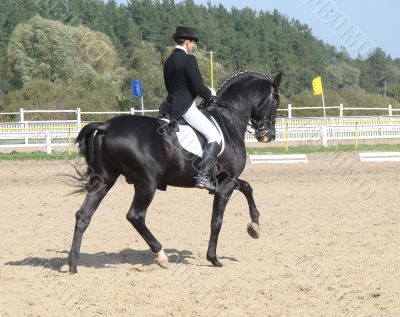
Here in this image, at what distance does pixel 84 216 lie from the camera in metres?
7.57

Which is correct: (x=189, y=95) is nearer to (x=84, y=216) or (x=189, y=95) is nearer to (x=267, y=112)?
(x=267, y=112)

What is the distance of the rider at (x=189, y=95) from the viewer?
306 inches

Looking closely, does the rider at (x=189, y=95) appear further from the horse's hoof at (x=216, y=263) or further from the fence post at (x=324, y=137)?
the fence post at (x=324, y=137)

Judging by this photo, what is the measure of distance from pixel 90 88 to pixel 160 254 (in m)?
44.3

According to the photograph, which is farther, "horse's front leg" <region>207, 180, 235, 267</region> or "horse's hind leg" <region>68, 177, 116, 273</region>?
"horse's front leg" <region>207, 180, 235, 267</region>

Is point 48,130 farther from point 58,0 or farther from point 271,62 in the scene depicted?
point 271,62

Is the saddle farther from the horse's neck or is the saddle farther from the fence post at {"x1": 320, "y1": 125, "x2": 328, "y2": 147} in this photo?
the fence post at {"x1": 320, "y1": 125, "x2": 328, "y2": 147}

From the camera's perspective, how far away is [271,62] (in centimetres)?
9012

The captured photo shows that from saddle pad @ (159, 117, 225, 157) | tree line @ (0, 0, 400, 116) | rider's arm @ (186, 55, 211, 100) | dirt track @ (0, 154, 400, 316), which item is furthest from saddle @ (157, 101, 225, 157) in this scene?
tree line @ (0, 0, 400, 116)

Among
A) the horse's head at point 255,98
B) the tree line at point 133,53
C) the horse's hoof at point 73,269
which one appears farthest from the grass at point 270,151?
the horse's hoof at point 73,269

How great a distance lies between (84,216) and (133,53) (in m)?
75.0

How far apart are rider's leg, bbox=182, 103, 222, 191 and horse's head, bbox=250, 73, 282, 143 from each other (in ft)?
3.22

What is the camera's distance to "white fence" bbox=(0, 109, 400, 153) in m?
27.1

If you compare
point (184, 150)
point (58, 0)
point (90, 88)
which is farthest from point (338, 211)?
point (90, 88)
